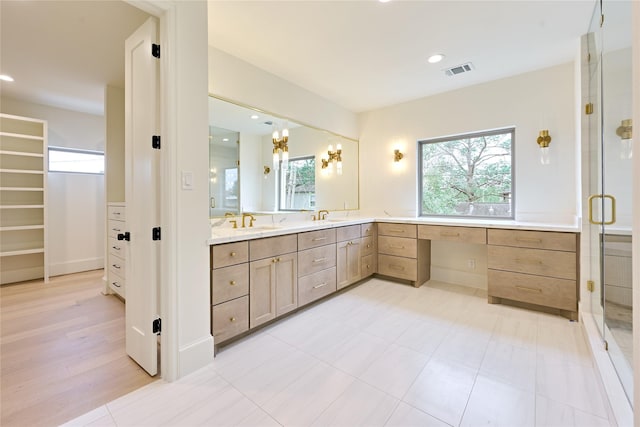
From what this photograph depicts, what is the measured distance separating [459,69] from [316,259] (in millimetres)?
2584

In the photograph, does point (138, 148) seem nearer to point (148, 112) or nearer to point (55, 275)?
point (148, 112)

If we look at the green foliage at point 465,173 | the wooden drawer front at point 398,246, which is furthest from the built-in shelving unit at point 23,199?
the green foliage at point 465,173

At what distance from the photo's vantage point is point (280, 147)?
3.29 meters

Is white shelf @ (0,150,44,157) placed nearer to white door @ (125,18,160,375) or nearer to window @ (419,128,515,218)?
white door @ (125,18,160,375)

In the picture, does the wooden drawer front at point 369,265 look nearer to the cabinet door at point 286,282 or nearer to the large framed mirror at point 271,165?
the large framed mirror at point 271,165

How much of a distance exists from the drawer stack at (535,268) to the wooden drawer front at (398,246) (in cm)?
81

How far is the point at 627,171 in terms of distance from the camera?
165 cm

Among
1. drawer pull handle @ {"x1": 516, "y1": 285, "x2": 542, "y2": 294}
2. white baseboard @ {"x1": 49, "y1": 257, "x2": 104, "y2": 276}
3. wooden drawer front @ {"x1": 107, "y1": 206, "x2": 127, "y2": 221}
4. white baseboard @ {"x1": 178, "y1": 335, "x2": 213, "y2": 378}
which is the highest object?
wooden drawer front @ {"x1": 107, "y1": 206, "x2": 127, "y2": 221}

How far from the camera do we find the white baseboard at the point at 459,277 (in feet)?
11.1

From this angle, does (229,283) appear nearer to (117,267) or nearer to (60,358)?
(60,358)

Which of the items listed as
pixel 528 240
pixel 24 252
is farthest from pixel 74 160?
pixel 528 240

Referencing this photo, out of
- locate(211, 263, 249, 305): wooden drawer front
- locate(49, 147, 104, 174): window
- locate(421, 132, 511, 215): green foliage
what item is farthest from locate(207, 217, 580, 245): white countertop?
locate(49, 147, 104, 174): window

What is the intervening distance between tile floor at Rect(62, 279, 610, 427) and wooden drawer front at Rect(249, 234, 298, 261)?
66 centimetres

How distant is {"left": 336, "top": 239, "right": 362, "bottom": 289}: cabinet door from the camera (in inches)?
122
